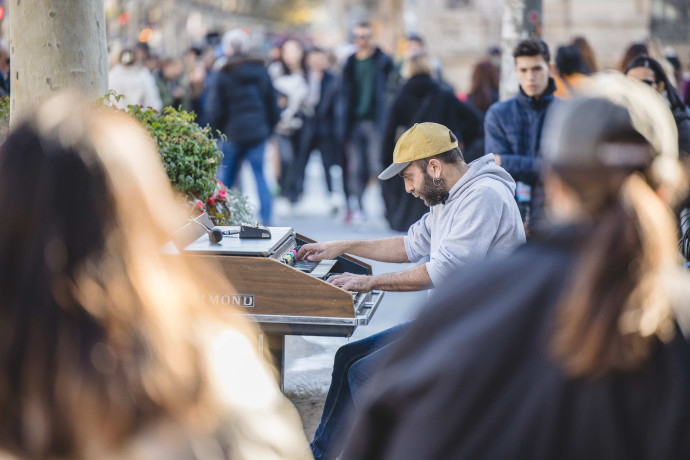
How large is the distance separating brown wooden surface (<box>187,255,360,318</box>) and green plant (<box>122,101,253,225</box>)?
3.33ft

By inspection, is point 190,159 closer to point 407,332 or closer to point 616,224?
point 407,332

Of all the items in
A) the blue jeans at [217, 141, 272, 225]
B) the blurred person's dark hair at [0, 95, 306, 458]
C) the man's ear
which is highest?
the blurred person's dark hair at [0, 95, 306, 458]

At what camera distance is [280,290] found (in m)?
3.88

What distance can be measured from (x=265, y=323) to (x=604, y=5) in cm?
1853

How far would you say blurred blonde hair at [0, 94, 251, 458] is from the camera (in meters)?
1.55

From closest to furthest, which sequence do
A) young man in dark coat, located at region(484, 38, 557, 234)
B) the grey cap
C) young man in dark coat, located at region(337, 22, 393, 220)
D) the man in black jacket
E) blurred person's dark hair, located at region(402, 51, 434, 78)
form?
the grey cap, young man in dark coat, located at region(484, 38, 557, 234), blurred person's dark hair, located at region(402, 51, 434, 78), the man in black jacket, young man in dark coat, located at region(337, 22, 393, 220)

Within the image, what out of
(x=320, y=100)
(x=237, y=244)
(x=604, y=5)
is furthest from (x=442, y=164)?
(x=604, y=5)

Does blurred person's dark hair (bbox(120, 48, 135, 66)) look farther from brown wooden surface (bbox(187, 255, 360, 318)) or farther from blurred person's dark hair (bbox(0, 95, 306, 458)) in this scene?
blurred person's dark hair (bbox(0, 95, 306, 458))

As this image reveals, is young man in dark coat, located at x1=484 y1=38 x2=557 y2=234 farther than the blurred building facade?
No

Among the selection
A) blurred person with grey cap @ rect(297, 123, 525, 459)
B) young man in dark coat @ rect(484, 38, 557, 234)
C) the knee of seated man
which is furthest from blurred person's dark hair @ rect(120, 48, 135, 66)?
the knee of seated man

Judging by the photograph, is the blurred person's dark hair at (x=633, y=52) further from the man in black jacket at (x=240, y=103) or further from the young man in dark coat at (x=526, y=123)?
the man in black jacket at (x=240, y=103)

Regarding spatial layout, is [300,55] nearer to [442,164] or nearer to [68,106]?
[442,164]

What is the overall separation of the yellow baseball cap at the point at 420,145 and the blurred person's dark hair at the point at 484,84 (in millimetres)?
4891

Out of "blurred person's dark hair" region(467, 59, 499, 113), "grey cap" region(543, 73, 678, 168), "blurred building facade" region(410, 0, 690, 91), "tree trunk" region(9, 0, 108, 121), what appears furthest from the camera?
"blurred building facade" region(410, 0, 690, 91)
